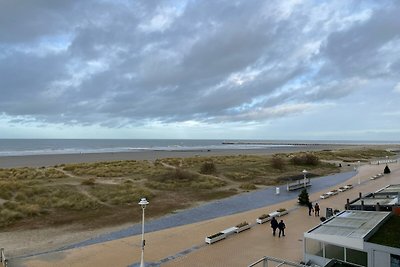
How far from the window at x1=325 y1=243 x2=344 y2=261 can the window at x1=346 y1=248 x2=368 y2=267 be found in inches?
10.5

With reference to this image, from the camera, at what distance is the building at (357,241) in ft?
41.0

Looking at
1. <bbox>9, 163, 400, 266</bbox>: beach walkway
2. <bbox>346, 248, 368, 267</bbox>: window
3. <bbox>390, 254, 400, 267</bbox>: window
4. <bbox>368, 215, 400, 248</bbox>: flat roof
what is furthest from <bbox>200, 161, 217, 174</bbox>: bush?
<bbox>390, 254, 400, 267</bbox>: window

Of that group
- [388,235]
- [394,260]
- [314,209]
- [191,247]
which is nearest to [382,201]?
[388,235]

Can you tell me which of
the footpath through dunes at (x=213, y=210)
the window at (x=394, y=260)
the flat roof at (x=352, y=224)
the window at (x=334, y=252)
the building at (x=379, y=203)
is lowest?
the footpath through dunes at (x=213, y=210)

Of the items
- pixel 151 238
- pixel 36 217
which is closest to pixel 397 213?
pixel 151 238

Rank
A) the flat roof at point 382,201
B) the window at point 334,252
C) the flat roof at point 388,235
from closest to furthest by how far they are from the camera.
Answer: the flat roof at point 388,235
the window at point 334,252
the flat roof at point 382,201

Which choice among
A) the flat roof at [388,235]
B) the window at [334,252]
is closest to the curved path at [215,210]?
the window at [334,252]

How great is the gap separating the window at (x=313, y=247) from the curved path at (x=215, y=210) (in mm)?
10124

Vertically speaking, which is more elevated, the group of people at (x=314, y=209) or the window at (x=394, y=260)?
the window at (x=394, y=260)

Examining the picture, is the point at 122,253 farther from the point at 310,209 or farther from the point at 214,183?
the point at 214,183

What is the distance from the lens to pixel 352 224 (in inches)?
603

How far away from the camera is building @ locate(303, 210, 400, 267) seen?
1250 centimetres

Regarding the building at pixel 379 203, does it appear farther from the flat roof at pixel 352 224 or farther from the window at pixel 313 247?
the window at pixel 313 247

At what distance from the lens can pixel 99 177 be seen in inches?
1786
